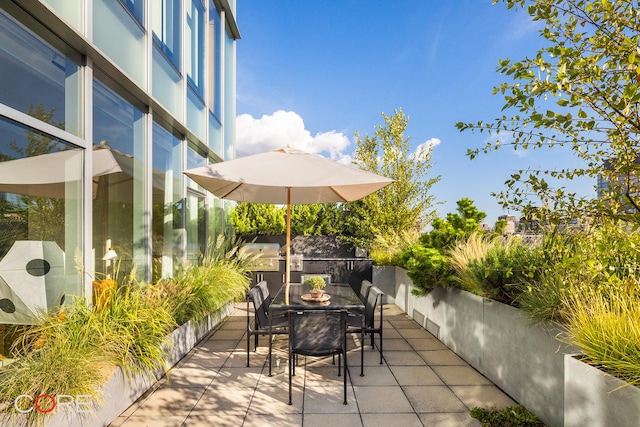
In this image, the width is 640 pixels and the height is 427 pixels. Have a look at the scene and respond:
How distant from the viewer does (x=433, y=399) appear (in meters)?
3.48

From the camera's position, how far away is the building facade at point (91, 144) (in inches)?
115

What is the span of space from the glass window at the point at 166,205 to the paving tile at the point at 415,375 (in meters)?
3.68

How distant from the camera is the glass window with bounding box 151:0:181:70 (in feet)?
17.8

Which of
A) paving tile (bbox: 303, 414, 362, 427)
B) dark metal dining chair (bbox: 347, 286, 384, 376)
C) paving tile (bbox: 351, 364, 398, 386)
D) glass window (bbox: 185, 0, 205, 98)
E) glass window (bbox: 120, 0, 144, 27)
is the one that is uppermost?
glass window (bbox: 185, 0, 205, 98)

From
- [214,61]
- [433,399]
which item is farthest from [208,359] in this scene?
[214,61]

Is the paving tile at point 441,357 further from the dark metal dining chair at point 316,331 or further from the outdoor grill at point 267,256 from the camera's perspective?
the outdoor grill at point 267,256

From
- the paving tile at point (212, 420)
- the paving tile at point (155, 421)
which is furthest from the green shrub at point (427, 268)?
the paving tile at point (155, 421)

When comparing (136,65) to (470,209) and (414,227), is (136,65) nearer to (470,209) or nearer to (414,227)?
(470,209)

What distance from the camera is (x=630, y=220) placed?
195cm

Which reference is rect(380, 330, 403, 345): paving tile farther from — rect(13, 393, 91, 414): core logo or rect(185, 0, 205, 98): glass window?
rect(185, 0, 205, 98): glass window

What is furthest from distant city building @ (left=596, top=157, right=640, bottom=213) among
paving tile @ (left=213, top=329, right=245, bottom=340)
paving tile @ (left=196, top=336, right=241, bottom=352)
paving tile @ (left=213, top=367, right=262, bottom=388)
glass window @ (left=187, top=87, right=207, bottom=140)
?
glass window @ (left=187, top=87, right=207, bottom=140)

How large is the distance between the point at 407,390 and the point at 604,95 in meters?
3.05

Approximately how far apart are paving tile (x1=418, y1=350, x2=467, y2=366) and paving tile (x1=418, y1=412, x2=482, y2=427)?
4.28 ft

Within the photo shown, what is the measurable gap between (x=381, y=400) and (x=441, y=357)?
5.19 ft
